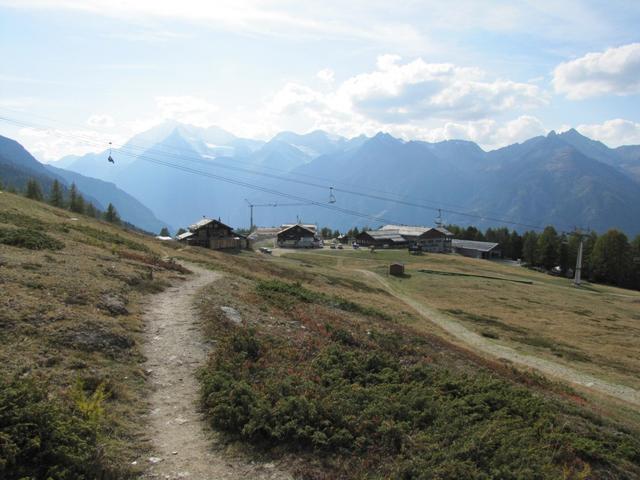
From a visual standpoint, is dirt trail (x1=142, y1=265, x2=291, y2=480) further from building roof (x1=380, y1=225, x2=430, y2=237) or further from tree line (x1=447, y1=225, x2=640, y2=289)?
building roof (x1=380, y1=225, x2=430, y2=237)

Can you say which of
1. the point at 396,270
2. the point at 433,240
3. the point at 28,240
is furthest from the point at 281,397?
the point at 433,240

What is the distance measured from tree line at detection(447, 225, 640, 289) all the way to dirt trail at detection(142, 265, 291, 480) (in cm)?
13738

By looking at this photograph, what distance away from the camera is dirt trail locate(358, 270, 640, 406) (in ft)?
108

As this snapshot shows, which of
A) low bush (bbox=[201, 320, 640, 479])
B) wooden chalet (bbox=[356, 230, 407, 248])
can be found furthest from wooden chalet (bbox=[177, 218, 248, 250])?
low bush (bbox=[201, 320, 640, 479])

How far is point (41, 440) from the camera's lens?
10.1 metres

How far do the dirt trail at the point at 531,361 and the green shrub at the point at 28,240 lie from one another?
35384mm

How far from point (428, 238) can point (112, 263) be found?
145538 mm

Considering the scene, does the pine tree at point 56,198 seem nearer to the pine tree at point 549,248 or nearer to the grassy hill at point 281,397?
the grassy hill at point 281,397

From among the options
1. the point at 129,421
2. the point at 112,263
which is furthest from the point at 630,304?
the point at 129,421

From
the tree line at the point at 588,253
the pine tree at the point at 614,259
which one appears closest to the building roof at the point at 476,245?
the tree line at the point at 588,253

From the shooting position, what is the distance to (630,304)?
298 ft

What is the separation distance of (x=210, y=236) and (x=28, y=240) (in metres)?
80.8

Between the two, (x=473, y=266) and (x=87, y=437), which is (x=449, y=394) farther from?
(x=473, y=266)

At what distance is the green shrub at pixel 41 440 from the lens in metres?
9.41
